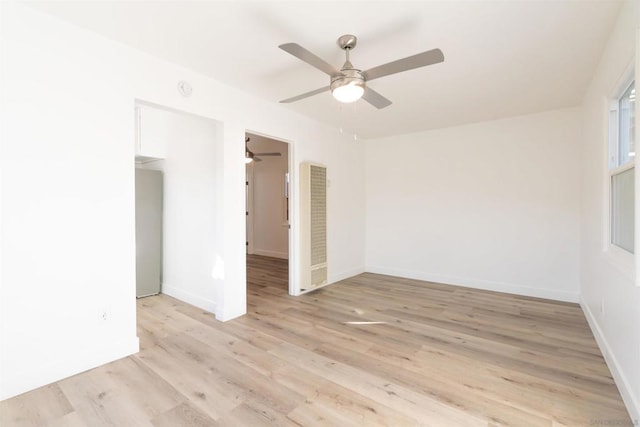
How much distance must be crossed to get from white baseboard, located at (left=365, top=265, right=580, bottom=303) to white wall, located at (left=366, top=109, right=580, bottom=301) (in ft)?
0.04

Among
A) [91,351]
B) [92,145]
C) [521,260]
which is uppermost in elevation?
[92,145]

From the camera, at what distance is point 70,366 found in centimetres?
209

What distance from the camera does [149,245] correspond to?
388 cm

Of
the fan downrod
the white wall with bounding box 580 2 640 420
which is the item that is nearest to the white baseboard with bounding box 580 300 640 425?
the white wall with bounding box 580 2 640 420

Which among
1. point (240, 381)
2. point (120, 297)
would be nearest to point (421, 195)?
point (240, 381)

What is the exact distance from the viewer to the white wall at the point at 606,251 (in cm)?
169

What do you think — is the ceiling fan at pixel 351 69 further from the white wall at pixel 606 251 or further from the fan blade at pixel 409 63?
the white wall at pixel 606 251

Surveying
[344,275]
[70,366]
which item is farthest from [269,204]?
[70,366]

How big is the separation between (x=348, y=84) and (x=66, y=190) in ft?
6.80

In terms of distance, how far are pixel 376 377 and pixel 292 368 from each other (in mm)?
608

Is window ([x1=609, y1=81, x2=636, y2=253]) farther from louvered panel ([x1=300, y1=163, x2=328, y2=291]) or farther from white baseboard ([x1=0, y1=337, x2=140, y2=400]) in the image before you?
white baseboard ([x1=0, y1=337, x2=140, y2=400])

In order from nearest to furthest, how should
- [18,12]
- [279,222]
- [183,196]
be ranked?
1. [18,12]
2. [183,196]
3. [279,222]

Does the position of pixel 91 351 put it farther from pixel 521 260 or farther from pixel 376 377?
pixel 521 260

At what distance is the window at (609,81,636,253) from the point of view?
6.52 ft
